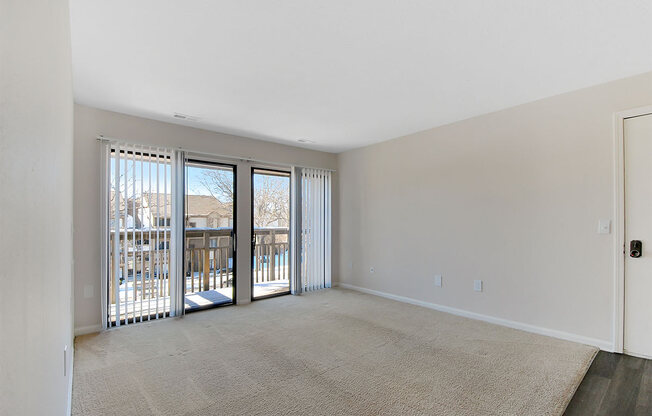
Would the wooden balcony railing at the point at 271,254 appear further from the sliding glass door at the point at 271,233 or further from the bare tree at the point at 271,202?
the bare tree at the point at 271,202

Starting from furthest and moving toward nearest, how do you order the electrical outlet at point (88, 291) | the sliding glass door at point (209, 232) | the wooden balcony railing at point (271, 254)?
1. the wooden balcony railing at point (271, 254)
2. the sliding glass door at point (209, 232)
3. the electrical outlet at point (88, 291)

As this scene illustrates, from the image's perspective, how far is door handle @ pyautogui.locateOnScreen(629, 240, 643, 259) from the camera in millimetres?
2750

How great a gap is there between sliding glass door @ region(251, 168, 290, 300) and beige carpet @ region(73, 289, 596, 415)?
139 cm

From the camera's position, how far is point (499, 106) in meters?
3.53

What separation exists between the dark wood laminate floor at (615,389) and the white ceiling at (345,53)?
247 centimetres

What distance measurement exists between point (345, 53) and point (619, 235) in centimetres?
289

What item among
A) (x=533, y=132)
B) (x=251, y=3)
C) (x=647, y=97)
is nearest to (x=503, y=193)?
(x=533, y=132)

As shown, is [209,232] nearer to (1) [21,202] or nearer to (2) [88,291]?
(2) [88,291]

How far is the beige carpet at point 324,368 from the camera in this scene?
210 cm

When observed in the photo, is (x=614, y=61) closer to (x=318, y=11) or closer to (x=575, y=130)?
(x=575, y=130)

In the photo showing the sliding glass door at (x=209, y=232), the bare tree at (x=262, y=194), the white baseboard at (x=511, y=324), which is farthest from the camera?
the bare tree at (x=262, y=194)

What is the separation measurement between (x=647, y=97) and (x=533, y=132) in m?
0.87

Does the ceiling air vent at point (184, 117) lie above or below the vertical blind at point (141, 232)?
above

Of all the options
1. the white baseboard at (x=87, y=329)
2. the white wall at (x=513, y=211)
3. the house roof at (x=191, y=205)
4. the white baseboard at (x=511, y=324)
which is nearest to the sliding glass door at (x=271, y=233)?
the house roof at (x=191, y=205)
